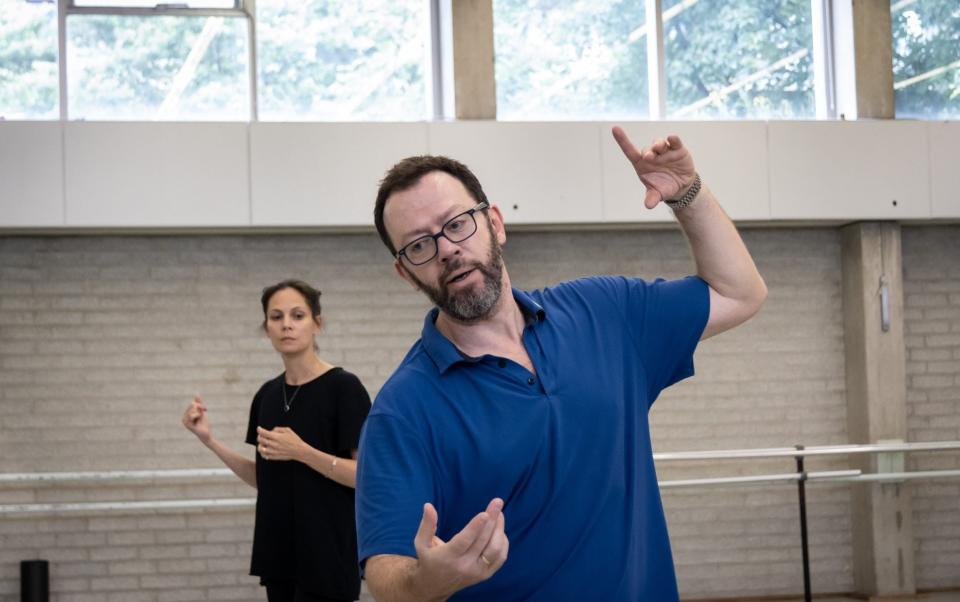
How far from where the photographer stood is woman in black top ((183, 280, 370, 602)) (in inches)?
144

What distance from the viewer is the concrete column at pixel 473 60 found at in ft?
24.7

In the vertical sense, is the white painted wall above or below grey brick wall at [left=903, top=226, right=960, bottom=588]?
above

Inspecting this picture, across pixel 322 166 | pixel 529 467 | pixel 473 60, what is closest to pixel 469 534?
pixel 529 467

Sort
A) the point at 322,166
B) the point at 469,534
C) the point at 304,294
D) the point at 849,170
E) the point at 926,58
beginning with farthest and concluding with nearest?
the point at 926,58 < the point at 849,170 < the point at 322,166 < the point at 304,294 < the point at 469,534

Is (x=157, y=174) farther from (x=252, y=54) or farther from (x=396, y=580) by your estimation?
(x=396, y=580)

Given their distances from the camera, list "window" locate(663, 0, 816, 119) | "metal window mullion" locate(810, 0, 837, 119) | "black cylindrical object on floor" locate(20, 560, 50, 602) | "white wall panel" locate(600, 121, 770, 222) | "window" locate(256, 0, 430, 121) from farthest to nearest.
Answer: "metal window mullion" locate(810, 0, 837, 119)
"window" locate(663, 0, 816, 119)
"window" locate(256, 0, 430, 121)
"white wall panel" locate(600, 121, 770, 222)
"black cylindrical object on floor" locate(20, 560, 50, 602)

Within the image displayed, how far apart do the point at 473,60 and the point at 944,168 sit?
10.3 feet

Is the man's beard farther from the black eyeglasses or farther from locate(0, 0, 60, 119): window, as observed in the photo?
locate(0, 0, 60, 119): window

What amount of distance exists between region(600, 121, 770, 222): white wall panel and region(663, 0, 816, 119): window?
452 mm

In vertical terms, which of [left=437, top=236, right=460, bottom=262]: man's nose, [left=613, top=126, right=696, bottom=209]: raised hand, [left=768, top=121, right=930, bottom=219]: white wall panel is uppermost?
[left=768, top=121, right=930, bottom=219]: white wall panel

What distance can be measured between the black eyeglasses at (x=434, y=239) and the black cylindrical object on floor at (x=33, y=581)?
6.06 metres

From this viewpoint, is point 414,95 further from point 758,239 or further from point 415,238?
point 415,238

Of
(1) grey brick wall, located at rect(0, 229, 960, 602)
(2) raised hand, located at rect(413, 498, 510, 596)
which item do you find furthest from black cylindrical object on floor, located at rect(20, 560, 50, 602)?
(2) raised hand, located at rect(413, 498, 510, 596)

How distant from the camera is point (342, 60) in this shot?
25.4ft
